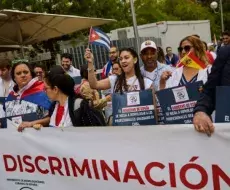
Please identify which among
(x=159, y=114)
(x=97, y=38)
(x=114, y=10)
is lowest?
(x=159, y=114)

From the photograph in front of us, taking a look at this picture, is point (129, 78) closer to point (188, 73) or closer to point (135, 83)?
point (135, 83)

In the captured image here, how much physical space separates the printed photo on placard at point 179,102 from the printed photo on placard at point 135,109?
0.34 feet

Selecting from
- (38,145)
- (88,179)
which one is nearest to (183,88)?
(88,179)

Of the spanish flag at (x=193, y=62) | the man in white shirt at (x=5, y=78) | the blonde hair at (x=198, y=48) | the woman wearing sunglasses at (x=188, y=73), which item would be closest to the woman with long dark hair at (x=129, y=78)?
the woman wearing sunglasses at (x=188, y=73)

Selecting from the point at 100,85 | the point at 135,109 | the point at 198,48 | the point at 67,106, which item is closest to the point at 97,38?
the point at 100,85

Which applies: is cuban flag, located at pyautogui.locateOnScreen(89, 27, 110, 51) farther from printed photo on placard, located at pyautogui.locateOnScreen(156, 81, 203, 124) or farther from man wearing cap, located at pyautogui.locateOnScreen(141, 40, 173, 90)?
printed photo on placard, located at pyautogui.locateOnScreen(156, 81, 203, 124)

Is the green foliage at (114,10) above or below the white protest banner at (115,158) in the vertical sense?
above

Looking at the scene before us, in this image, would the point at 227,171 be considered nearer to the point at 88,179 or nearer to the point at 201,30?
the point at 88,179

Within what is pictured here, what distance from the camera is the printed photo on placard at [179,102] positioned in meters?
3.66

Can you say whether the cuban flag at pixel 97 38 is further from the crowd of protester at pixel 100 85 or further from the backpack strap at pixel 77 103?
the backpack strap at pixel 77 103

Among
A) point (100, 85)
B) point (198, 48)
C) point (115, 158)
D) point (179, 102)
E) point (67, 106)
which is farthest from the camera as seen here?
→ point (100, 85)

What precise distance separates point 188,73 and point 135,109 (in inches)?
30.3

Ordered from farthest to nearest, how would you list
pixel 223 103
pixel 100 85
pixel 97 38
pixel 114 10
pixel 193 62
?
pixel 114 10 < pixel 97 38 < pixel 100 85 < pixel 193 62 < pixel 223 103

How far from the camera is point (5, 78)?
6395 millimetres
